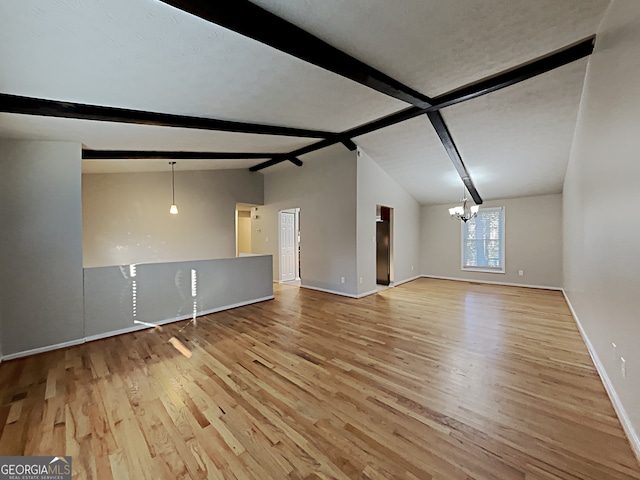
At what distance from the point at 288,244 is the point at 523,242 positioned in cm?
621

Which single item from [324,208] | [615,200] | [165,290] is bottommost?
[165,290]

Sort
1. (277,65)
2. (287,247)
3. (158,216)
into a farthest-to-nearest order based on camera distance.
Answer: (287,247) < (158,216) < (277,65)

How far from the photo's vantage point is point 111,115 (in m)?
2.46

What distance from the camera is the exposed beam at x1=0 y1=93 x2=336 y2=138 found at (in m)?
2.08

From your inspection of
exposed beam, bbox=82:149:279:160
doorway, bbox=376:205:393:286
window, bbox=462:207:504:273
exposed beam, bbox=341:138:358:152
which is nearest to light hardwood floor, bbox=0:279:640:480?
exposed beam, bbox=82:149:279:160

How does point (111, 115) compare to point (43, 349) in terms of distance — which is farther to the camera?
point (43, 349)

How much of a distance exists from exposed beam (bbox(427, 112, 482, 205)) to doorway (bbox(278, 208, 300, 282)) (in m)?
3.99

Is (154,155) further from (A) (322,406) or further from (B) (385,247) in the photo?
(B) (385,247)

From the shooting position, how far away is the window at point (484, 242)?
6922mm

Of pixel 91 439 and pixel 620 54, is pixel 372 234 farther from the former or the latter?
pixel 91 439

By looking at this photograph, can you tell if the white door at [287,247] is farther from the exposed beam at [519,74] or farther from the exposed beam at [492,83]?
the exposed beam at [519,74]

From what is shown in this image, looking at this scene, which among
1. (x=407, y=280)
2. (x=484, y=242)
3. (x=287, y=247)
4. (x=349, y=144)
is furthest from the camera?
(x=287, y=247)

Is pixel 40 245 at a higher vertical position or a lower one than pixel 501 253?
higher

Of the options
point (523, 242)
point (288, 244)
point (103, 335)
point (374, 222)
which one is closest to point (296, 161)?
point (374, 222)
